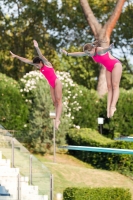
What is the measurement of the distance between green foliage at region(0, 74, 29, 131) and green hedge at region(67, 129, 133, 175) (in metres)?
2.62

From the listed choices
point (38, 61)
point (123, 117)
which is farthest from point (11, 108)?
point (38, 61)

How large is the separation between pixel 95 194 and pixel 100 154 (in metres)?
8.78

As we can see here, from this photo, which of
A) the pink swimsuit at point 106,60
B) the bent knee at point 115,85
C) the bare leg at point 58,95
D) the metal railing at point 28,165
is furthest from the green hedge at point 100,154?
the pink swimsuit at point 106,60

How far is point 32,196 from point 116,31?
24.8 meters

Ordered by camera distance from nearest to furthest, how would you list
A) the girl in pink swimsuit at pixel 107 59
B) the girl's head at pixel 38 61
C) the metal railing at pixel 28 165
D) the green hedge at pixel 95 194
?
the girl in pink swimsuit at pixel 107 59
the girl's head at pixel 38 61
the metal railing at pixel 28 165
the green hedge at pixel 95 194

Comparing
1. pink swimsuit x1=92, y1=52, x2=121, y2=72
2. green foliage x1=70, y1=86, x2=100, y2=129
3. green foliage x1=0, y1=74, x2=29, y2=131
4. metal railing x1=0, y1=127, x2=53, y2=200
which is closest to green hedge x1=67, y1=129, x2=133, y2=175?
green foliage x1=70, y1=86, x2=100, y2=129

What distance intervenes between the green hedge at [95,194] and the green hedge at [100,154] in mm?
6712

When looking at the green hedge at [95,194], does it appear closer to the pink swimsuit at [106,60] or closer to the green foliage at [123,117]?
the green foliage at [123,117]

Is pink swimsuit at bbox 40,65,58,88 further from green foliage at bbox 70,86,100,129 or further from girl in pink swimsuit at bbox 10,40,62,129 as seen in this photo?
green foliage at bbox 70,86,100,129

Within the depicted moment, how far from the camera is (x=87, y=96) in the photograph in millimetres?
37094

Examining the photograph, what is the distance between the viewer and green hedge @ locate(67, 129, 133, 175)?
31719 millimetres

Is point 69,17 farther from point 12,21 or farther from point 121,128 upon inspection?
point 121,128

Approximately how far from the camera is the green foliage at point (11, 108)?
34.5m

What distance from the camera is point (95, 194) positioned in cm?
2420
